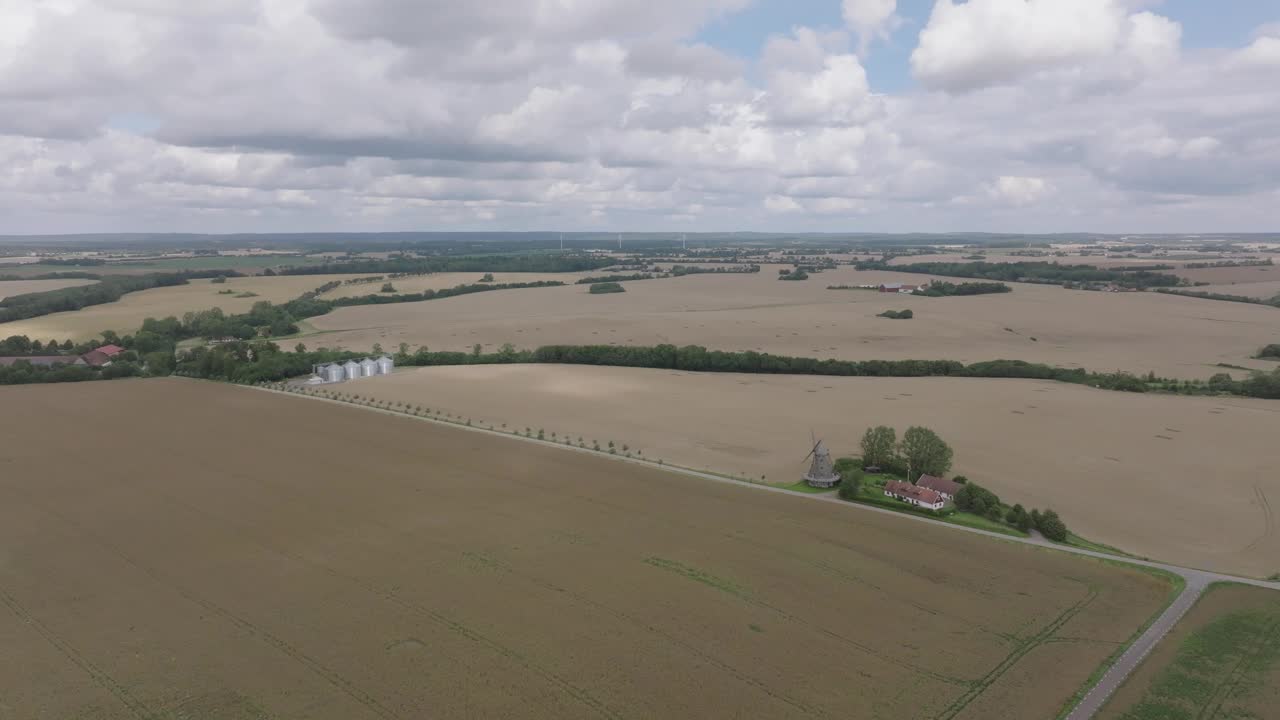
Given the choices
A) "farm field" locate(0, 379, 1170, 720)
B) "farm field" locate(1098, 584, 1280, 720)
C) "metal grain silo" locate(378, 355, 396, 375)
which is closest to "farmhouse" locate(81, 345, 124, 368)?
"metal grain silo" locate(378, 355, 396, 375)

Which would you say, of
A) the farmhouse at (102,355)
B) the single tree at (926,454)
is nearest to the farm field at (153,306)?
the farmhouse at (102,355)

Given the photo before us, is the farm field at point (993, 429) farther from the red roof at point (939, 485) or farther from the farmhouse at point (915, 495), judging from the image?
the farmhouse at point (915, 495)

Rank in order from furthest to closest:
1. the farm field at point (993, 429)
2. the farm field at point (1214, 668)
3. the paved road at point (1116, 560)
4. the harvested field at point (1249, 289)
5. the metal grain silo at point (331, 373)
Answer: the harvested field at point (1249, 289), the metal grain silo at point (331, 373), the farm field at point (993, 429), the paved road at point (1116, 560), the farm field at point (1214, 668)

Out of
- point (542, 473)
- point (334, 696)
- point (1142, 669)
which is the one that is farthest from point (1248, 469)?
point (334, 696)

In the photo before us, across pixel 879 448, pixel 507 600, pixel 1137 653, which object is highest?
pixel 879 448

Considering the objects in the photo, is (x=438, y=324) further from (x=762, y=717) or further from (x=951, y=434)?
(x=762, y=717)

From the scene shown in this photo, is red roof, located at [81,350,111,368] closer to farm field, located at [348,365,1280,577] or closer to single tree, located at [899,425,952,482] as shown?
farm field, located at [348,365,1280,577]

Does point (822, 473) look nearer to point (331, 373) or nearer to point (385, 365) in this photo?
point (331, 373)

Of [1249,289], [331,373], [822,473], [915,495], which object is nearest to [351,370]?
[331,373]
